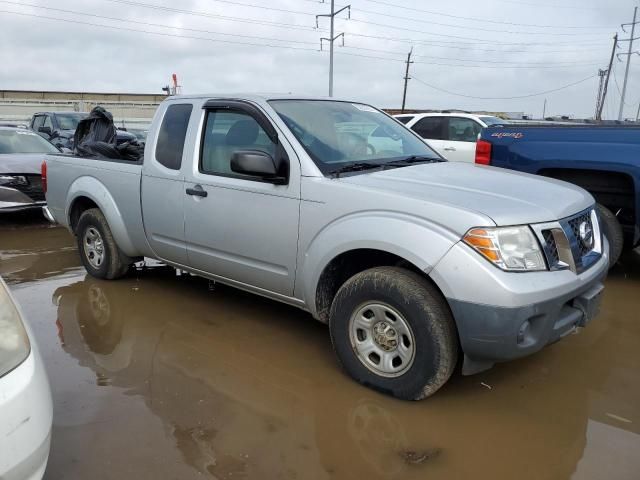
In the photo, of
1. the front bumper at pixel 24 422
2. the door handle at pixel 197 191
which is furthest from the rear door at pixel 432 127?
the front bumper at pixel 24 422

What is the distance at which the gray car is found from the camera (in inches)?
316

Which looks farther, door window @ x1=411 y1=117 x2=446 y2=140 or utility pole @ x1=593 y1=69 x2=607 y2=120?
utility pole @ x1=593 y1=69 x2=607 y2=120

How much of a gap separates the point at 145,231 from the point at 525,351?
3.30 metres

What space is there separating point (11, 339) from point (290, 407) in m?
1.65

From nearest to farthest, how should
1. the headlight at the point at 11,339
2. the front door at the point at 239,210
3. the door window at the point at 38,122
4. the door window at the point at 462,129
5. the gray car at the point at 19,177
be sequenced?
the headlight at the point at 11,339, the front door at the point at 239,210, the gray car at the point at 19,177, the door window at the point at 462,129, the door window at the point at 38,122

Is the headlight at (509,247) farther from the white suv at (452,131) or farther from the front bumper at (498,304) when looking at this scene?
the white suv at (452,131)

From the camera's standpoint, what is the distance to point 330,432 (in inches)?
117

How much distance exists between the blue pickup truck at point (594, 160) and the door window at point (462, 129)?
408cm

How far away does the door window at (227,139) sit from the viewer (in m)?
4.00

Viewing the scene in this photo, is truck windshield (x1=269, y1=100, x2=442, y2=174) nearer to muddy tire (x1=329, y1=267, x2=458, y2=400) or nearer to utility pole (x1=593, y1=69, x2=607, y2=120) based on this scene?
muddy tire (x1=329, y1=267, x2=458, y2=400)

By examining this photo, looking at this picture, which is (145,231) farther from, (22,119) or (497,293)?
(22,119)

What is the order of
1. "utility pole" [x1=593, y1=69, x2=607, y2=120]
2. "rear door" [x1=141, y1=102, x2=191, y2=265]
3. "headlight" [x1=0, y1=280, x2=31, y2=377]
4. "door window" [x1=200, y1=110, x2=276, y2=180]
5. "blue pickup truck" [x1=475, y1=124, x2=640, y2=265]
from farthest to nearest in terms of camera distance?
"utility pole" [x1=593, y1=69, x2=607, y2=120] < "blue pickup truck" [x1=475, y1=124, x2=640, y2=265] < "rear door" [x1=141, y1=102, x2=191, y2=265] < "door window" [x1=200, y1=110, x2=276, y2=180] < "headlight" [x1=0, y1=280, x2=31, y2=377]

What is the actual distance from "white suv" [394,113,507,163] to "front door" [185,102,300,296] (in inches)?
237

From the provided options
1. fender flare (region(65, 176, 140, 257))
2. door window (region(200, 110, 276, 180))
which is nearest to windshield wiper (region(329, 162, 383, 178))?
door window (region(200, 110, 276, 180))
